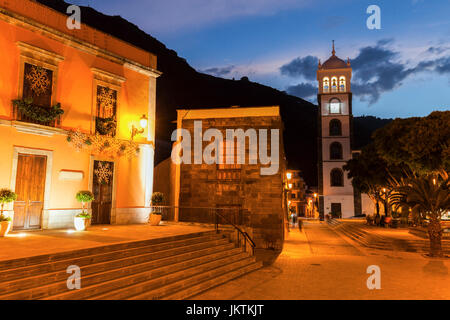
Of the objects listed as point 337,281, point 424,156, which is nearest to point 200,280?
point 337,281

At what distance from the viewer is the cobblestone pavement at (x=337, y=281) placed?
7.62 meters

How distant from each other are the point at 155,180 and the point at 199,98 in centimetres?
7318

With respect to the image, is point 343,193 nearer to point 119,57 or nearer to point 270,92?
point 119,57

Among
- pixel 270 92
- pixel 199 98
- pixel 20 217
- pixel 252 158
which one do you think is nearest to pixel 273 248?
pixel 252 158

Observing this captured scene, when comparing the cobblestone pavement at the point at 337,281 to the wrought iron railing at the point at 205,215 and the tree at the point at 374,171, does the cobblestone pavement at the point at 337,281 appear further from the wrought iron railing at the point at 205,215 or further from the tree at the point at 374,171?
the tree at the point at 374,171

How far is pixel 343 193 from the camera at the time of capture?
46.9 meters

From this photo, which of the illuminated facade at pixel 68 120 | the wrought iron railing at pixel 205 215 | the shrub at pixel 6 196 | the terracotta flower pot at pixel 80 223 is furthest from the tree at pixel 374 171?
the shrub at pixel 6 196

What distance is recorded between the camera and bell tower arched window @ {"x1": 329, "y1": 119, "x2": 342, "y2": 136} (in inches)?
1925

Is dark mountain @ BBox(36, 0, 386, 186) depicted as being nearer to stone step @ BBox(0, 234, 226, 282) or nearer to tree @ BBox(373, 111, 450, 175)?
tree @ BBox(373, 111, 450, 175)

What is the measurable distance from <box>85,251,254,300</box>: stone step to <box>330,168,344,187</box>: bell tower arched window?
41361 mm

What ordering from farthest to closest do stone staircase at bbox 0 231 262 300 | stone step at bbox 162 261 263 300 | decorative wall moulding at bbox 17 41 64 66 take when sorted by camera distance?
1. decorative wall moulding at bbox 17 41 64 66
2. stone step at bbox 162 261 263 300
3. stone staircase at bbox 0 231 262 300

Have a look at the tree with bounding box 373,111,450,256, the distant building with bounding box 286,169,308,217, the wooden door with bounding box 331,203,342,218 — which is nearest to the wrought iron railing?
the tree with bounding box 373,111,450,256

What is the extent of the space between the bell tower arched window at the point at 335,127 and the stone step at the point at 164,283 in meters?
43.5

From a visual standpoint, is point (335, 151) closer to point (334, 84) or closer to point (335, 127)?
point (335, 127)
